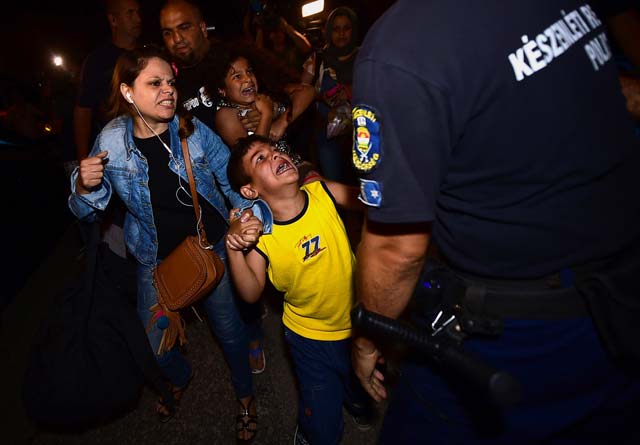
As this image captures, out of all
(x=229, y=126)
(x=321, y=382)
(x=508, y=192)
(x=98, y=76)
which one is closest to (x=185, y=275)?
(x=321, y=382)

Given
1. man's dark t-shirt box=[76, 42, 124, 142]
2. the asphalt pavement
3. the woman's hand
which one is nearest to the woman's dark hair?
the woman's hand

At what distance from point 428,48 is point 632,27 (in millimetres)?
961

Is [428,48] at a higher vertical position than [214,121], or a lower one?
higher

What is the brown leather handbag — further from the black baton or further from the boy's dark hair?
the black baton

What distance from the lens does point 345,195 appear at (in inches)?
90.0

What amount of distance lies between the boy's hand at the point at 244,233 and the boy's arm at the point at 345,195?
573mm

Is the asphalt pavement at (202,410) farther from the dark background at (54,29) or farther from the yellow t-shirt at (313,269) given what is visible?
the dark background at (54,29)

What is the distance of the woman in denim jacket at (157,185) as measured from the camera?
2.30m

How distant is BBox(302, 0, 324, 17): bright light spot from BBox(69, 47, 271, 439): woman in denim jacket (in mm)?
6010

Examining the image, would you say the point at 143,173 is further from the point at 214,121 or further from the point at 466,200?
the point at 466,200

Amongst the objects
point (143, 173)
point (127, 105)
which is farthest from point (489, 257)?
point (127, 105)

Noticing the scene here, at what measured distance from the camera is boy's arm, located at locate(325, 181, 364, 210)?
2.25 meters

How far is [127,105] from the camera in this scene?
93.9 inches

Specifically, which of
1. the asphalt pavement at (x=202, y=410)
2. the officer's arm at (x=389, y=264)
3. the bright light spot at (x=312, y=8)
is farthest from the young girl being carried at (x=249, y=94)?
the bright light spot at (x=312, y=8)
